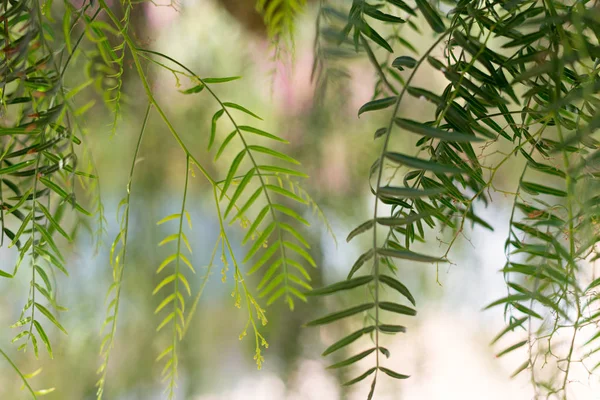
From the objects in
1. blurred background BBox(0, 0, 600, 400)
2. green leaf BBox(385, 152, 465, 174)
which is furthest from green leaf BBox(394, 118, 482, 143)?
blurred background BBox(0, 0, 600, 400)

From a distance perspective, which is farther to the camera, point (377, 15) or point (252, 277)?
point (252, 277)

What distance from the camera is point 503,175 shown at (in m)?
0.85

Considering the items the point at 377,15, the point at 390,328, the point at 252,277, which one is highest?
the point at 252,277

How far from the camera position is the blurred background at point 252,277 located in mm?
855

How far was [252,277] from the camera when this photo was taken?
0.89 m

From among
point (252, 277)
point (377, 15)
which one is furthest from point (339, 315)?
point (252, 277)

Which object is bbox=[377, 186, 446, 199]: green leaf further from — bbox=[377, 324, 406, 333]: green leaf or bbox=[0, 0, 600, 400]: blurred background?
bbox=[0, 0, 600, 400]: blurred background

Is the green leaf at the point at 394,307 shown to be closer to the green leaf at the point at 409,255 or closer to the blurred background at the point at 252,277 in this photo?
Result: the green leaf at the point at 409,255

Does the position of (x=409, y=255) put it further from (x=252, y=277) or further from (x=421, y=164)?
(x=252, y=277)

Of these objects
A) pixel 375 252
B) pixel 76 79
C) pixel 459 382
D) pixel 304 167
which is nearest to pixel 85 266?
pixel 76 79

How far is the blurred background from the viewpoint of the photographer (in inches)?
33.7

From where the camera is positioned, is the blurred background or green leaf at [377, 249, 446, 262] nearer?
green leaf at [377, 249, 446, 262]

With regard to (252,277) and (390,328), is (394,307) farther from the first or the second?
(252,277)

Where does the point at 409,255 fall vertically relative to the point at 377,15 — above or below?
below
